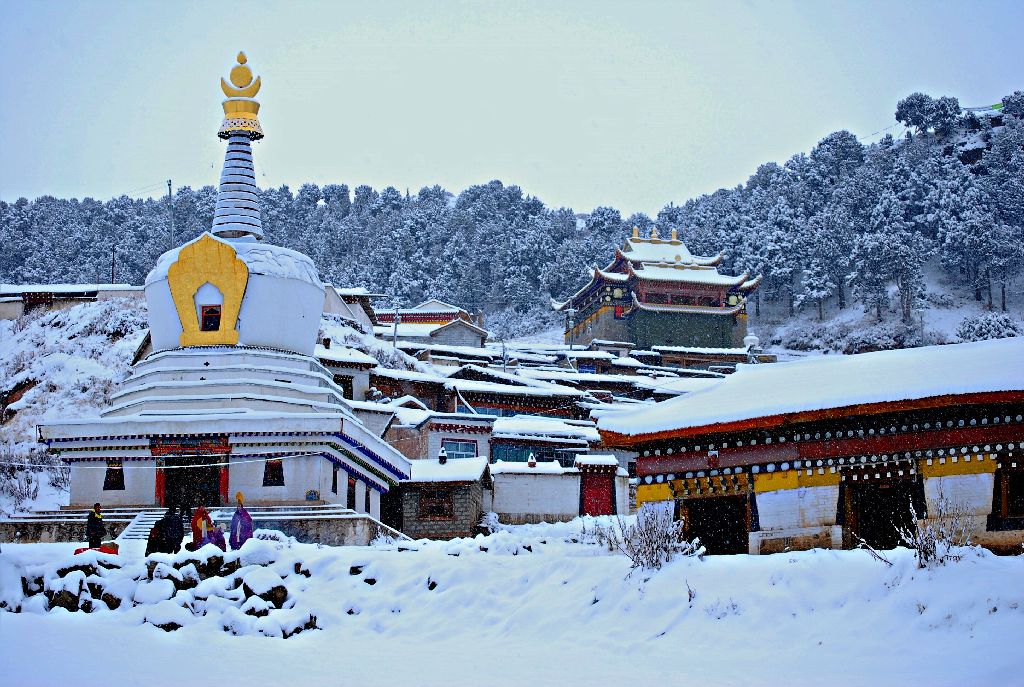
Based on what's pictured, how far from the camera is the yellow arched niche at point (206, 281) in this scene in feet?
100

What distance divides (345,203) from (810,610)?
423 ft

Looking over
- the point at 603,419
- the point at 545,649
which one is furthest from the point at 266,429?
the point at 545,649

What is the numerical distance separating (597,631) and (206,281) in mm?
21329

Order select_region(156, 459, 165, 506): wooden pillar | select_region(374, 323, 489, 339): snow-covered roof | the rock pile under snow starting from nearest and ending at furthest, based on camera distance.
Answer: the rock pile under snow < select_region(156, 459, 165, 506): wooden pillar < select_region(374, 323, 489, 339): snow-covered roof

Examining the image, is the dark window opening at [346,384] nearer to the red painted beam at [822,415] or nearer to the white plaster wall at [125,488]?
the white plaster wall at [125,488]

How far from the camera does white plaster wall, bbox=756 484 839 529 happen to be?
57.3 ft

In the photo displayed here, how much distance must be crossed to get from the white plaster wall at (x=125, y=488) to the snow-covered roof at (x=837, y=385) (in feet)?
44.3

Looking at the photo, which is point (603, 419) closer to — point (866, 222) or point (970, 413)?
point (970, 413)

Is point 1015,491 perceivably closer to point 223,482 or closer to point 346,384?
point 223,482

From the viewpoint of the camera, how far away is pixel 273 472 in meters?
27.6

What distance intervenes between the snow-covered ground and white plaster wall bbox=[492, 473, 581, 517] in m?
22.3

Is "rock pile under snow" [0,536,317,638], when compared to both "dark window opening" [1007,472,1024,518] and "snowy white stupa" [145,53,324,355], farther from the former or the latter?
"snowy white stupa" [145,53,324,355]

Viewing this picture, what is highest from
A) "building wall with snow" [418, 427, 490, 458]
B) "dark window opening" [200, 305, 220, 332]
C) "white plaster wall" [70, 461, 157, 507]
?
"dark window opening" [200, 305, 220, 332]

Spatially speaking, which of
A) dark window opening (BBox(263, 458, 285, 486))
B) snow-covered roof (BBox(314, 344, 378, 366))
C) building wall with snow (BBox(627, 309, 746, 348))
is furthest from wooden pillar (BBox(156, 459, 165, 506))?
building wall with snow (BBox(627, 309, 746, 348))
